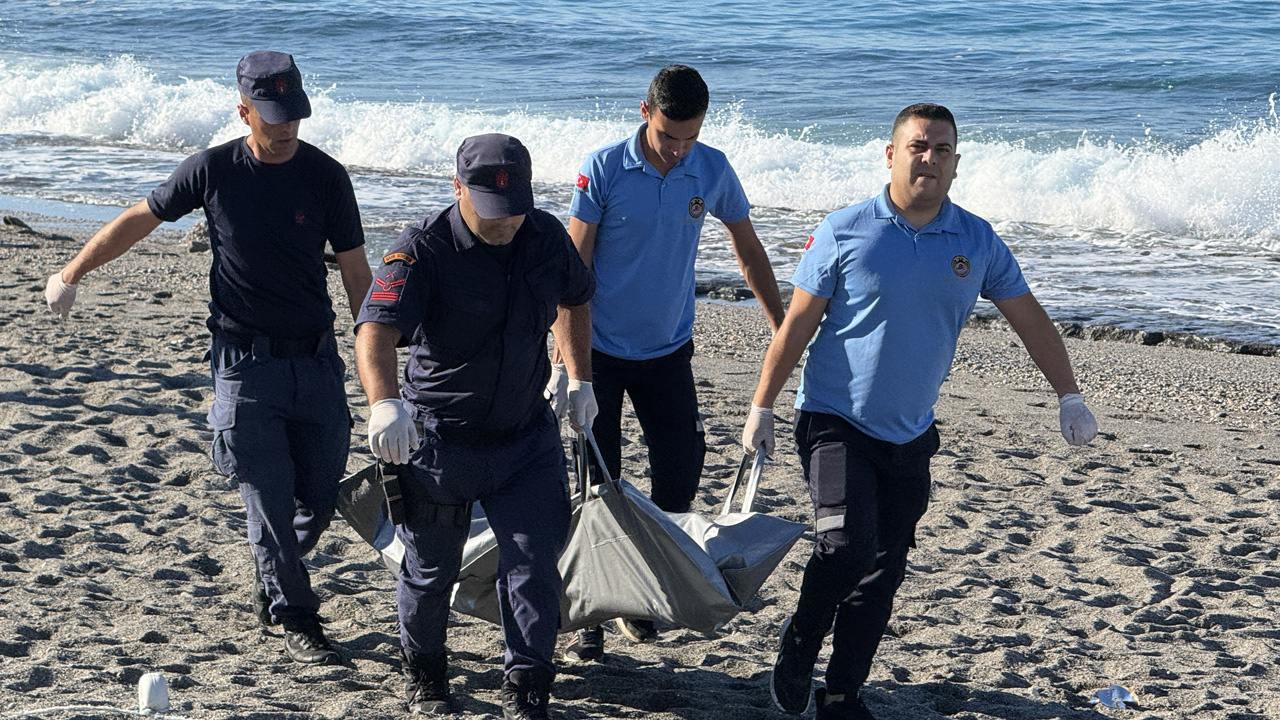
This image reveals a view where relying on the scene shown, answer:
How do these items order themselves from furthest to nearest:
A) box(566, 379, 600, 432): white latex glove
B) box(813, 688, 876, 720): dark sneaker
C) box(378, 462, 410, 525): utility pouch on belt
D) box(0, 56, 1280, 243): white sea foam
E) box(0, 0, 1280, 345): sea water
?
1. box(0, 56, 1280, 243): white sea foam
2. box(0, 0, 1280, 345): sea water
3. box(566, 379, 600, 432): white latex glove
4. box(813, 688, 876, 720): dark sneaker
5. box(378, 462, 410, 525): utility pouch on belt

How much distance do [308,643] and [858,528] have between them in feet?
5.56

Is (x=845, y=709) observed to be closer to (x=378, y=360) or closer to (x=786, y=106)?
(x=378, y=360)

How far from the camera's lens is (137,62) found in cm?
2767

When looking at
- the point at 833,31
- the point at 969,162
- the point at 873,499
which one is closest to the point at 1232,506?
the point at 873,499

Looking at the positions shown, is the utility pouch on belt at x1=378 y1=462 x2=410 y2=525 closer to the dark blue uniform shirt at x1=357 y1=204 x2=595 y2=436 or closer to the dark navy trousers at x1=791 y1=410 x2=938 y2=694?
the dark blue uniform shirt at x1=357 y1=204 x2=595 y2=436

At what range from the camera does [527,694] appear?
3.47 metres

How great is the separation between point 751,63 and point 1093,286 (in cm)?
1552

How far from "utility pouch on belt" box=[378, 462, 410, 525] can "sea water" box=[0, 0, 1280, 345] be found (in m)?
7.80

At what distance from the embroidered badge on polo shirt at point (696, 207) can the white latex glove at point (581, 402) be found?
0.76 metres

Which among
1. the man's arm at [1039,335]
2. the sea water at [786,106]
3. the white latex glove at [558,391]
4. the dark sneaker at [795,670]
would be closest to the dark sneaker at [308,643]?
the white latex glove at [558,391]

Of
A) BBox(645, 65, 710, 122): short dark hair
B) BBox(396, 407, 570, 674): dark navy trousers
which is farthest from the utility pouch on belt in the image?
BBox(645, 65, 710, 122): short dark hair

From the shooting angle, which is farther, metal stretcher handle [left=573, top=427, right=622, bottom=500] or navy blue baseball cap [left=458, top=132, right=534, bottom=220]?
metal stretcher handle [left=573, top=427, right=622, bottom=500]

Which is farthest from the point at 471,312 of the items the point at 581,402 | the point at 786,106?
the point at 786,106

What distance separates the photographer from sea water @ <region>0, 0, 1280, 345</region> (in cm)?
1371
